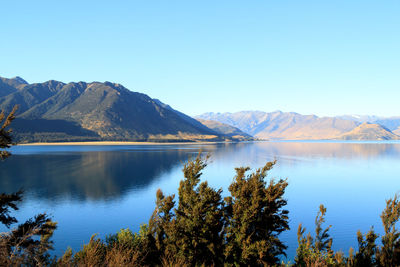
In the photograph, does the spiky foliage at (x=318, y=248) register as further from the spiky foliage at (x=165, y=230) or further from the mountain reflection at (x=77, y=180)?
the mountain reflection at (x=77, y=180)

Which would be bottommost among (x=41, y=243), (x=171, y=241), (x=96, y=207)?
(x=96, y=207)

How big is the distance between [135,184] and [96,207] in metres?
29.5

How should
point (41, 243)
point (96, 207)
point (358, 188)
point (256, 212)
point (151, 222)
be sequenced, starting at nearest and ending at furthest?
point (41, 243), point (256, 212), point (151, 222), point (96, 207), point (358, 188)

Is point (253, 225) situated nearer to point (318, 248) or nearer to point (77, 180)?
point (318, 248)

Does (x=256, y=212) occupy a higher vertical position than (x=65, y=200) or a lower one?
higher

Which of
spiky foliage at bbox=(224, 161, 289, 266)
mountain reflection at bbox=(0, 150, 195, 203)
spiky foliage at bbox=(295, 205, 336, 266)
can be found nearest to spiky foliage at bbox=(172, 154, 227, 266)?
spiky foliage at bbox=(224, 161, 289, 266)

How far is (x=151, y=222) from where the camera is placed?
2700 cm

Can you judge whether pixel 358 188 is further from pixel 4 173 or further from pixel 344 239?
pixel 4 173

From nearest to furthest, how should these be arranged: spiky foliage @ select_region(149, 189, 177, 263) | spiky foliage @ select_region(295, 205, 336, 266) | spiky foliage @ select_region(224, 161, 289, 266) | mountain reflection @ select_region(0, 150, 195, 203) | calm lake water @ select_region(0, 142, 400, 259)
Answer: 1. spiky foliage @ select_region(295, 205, 336, 266)
2. spiky foliage @ select_region(224, 161, 289, 266)
3. spiky foliage @ select_region(149, 189, 177, 263)
4. calm lake water @ select_region(0, 142, 400, 259)
5. mountain reflection @ select_region(0, 150, 195, 203)

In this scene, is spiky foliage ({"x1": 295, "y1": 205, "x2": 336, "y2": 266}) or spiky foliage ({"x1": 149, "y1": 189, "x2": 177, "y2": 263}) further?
spiky foliage ({"x1": 149, "y1": 189, "x2": 177, "y2": 263})

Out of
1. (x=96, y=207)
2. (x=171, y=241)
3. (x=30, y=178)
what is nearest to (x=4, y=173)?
(x=30, y=178)

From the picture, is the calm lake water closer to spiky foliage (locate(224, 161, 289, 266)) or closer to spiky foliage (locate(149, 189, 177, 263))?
spiky foliage (locate(224, 161, 289, 266))

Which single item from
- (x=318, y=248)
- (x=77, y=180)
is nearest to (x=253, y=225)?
(x=318, y=248)

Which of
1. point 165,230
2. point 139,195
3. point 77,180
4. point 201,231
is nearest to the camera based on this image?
point 201,231
